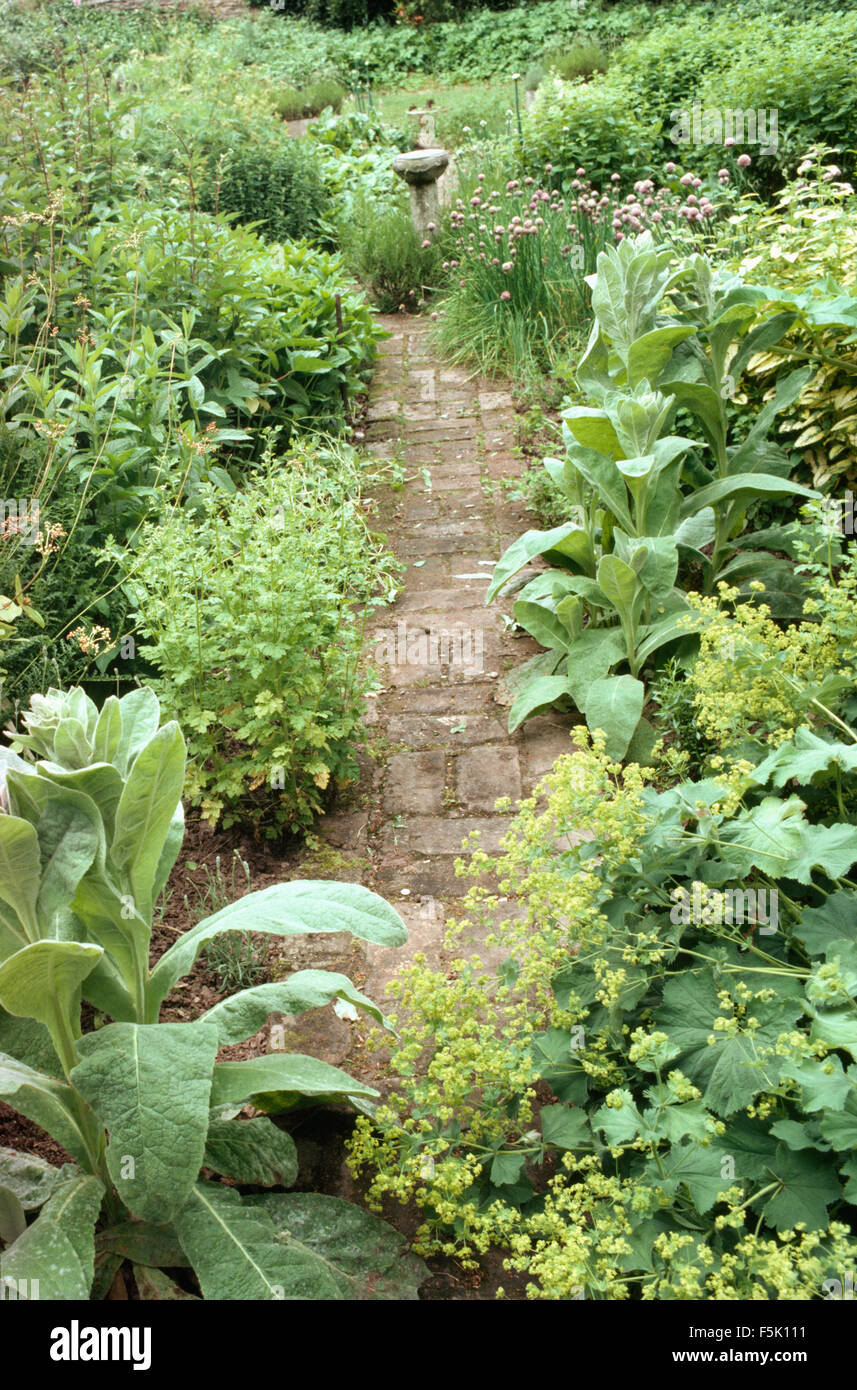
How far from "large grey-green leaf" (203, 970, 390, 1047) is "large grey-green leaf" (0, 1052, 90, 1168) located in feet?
1.00

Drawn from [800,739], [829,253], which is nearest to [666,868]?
[800,739]

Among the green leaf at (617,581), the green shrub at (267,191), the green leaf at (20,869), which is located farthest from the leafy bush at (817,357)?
the green shrub at (267,191)

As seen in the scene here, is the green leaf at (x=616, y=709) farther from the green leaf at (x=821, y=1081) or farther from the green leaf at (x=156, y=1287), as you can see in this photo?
the green leaf at (x=156, y=1287)

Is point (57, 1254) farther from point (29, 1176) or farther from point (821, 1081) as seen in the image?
point (821, 1081)

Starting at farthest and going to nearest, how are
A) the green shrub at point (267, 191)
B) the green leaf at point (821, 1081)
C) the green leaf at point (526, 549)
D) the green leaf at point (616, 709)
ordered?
the green shrub at point (267, 191) < the green leaf at point (526, 549) < the green leaf at point (616, 709) < the green leaf at point (821, 1081)

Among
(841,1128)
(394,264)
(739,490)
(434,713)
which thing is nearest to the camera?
(841,1128)

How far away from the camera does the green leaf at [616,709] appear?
330cm

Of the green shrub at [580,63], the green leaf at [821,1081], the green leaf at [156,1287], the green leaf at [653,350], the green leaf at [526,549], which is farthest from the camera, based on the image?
the green shrub at [580,63]

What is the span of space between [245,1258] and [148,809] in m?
0.83

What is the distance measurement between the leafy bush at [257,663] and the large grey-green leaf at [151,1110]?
1.34 m

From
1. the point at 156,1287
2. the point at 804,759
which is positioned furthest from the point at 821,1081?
the point at 156,1287

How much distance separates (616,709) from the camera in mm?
3350

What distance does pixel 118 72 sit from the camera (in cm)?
1191

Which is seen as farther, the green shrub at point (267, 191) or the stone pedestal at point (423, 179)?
the stone pedestal at point (423, 179)
